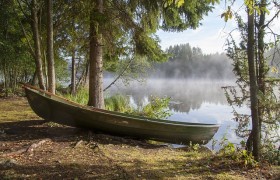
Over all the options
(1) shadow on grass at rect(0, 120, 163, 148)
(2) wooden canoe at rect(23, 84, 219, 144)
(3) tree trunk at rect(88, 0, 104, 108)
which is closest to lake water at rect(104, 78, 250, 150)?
(2) wooden canoe at rect(23, 84, 219, 144)

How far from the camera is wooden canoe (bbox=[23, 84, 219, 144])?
5195mm

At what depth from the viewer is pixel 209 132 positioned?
221 inches

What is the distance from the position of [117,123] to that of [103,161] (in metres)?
1.33

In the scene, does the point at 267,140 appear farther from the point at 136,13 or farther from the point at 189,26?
the point at 189,26

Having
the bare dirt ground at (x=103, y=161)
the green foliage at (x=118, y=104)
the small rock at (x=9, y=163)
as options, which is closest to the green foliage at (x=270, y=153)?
the bare dirt ground at (x=103, y=161)

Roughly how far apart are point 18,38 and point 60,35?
103 inches

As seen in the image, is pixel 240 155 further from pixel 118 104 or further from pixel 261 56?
pixel 118 104

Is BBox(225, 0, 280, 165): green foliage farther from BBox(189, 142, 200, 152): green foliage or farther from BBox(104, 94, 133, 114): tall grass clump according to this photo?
BBox(104, 94, 133, 114): tall grass clump

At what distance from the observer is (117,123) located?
521 centimetres

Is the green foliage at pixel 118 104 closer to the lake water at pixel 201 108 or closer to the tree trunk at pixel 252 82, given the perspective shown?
the lake water at pixel 201 108

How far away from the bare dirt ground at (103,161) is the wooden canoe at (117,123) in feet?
0.64

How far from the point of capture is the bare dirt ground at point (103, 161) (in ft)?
11.3

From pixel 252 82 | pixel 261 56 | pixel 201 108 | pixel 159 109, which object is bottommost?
pixel 201 108

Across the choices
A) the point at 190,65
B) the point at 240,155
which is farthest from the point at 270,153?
the point at 190,65
